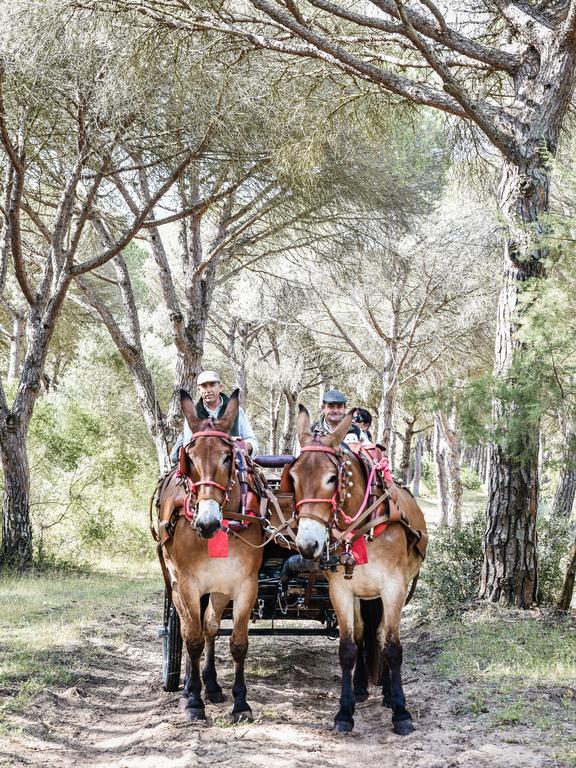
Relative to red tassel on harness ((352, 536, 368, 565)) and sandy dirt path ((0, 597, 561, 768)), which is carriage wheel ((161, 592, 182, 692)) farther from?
red tassel on harness ((352, 536, 368, 565))

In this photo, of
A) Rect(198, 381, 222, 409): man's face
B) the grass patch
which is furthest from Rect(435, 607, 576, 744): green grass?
Rect(198, 381, 222, 409): man's face

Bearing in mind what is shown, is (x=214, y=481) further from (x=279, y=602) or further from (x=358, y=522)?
(x=279, y=602)

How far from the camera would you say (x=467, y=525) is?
957 centimetres

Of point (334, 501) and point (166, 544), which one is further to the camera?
point (166, 544)

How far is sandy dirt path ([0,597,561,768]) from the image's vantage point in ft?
14.0

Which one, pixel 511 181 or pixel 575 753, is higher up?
pixel 511 181

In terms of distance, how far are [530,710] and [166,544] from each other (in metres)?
2.67

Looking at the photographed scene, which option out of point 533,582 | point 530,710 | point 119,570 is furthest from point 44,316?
point 530,710

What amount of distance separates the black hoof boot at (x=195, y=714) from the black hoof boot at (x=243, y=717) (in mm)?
211

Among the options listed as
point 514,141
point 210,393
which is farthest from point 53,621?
point 514,141

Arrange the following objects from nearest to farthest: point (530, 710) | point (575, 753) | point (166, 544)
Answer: point (575, 753), point (530, 710), point (166, 544)

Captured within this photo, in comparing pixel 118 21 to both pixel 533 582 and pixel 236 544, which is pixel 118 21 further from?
pixel 533 582

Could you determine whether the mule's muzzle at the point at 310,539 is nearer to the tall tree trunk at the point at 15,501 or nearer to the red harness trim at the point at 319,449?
the red harness trim at the point at 319,449

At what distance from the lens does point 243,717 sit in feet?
16.5
